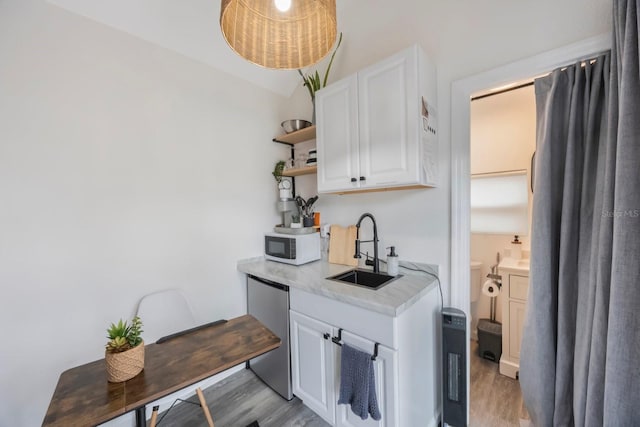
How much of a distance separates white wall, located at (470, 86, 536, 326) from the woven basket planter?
2.86 metres

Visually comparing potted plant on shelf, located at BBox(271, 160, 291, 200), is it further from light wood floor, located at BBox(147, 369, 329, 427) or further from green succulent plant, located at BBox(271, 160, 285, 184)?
light wood floor, located at BBox(147, 369, 329, 427)

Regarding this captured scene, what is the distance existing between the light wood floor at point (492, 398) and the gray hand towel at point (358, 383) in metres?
0.92

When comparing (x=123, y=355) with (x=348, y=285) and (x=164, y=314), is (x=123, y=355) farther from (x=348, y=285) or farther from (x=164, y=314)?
(x=348, y=285)

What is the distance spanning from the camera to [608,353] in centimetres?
100

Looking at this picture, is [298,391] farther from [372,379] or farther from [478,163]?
[478,163]

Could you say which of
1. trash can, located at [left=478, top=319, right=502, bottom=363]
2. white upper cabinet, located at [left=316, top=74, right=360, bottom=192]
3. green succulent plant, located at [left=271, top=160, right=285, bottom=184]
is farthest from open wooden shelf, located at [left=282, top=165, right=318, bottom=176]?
trash can, located at [left=478, top=319, right=502, bottom=363]

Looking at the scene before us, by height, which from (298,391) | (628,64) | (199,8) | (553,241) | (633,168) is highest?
(199,8)

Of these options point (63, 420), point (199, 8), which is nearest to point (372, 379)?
point (63, 420)

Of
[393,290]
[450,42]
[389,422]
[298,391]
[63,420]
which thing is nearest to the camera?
[63,420]

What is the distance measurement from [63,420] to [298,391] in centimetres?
133

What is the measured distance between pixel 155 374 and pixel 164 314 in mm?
915

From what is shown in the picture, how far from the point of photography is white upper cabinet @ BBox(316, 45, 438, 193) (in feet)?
4.75

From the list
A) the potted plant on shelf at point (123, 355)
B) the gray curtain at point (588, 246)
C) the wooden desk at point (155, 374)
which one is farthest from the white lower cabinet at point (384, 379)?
the potted plant on shelf at point (123, 355)

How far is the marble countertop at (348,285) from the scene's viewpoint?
4.17ft
